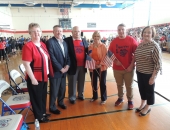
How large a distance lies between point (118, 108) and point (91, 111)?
56 centimetres

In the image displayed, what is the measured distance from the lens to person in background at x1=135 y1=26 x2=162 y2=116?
6.31ft

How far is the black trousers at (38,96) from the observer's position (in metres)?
1.91

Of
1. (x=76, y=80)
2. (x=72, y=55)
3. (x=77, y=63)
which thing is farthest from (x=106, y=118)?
(x=72, y=55)

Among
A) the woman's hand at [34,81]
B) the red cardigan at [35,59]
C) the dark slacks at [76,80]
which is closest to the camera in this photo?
the red cardigan at [35,59]

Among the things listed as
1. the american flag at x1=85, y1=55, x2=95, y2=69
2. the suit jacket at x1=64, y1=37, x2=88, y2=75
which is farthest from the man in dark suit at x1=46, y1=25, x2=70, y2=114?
the american flag at x1=85, y1=55, x2=95, y2=69

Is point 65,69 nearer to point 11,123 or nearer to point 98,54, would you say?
point 98,54

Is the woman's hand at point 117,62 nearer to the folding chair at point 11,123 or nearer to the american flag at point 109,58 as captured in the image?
the american flag at point 109,58

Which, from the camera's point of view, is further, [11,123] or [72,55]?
[72,55]

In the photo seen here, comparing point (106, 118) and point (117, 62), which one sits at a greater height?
point (117, 62)

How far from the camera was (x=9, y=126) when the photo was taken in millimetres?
1364

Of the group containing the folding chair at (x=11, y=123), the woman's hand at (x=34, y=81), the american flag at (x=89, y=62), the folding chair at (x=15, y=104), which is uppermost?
the american flag at (x=89, y=62)

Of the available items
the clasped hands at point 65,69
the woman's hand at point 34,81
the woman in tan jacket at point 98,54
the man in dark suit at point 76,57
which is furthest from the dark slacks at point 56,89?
the woman in tan jacket at point 98,54

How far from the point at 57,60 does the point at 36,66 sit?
473mm

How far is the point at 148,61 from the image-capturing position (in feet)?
6.57
